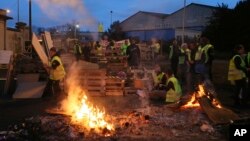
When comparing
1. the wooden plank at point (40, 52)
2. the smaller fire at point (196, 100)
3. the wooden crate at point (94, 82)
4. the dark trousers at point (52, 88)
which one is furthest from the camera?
the wooden plank at point (40, 52)

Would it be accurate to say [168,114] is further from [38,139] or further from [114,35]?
[114,35]

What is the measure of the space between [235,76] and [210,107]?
9.39 ft

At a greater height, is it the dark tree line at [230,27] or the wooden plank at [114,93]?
the dark tree line at [230,27]

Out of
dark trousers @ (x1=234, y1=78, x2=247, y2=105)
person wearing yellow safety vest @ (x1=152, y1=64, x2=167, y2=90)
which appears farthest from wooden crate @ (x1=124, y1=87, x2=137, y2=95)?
dark trousers @ (x1=234, y1=78, x2=247, y2=105)

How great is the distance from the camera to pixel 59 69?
16125mm

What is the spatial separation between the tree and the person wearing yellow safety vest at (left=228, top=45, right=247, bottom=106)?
34422mm

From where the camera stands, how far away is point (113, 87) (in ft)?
59.9

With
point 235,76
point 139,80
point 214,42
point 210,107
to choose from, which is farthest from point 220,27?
point 210,107

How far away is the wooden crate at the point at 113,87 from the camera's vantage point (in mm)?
18203

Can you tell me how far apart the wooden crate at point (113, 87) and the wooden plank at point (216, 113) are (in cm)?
571

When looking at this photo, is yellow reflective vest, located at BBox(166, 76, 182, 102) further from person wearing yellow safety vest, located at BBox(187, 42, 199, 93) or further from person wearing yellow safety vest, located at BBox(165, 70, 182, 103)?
person wearing yellow safety vest, located at BBox(187, 42, 199, 93)

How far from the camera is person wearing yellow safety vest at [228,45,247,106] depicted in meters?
14.9

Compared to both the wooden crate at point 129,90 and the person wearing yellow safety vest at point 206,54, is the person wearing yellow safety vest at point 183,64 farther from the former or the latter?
the wooden crate at point 129,90

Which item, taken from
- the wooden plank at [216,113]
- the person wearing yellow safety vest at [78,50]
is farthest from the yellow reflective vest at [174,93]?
the person wearing yellow safety vest at [78,50]
